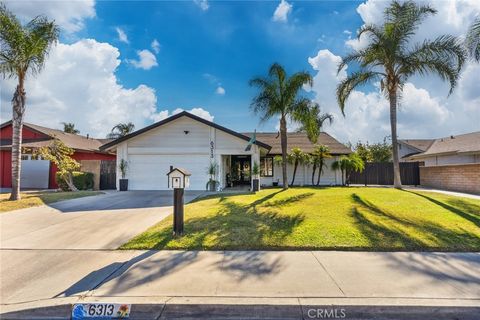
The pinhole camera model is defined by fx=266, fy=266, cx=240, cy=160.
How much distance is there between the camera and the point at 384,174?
69.7 ft

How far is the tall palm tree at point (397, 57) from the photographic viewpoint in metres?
12.9

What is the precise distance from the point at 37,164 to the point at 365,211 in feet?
67.5

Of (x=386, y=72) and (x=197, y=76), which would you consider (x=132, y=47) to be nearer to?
(x=197, y=76)

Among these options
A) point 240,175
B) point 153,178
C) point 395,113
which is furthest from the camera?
point 240,175

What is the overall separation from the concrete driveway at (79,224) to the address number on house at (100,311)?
233cm

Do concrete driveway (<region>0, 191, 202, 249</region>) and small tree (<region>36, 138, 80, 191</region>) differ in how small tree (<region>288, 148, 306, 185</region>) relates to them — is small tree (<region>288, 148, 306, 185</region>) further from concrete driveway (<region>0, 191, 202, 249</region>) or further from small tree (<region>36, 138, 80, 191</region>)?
small tree (<region>36, 138, 80, 191</region>)

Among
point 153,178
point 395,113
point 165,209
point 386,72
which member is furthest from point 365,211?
point 153,178

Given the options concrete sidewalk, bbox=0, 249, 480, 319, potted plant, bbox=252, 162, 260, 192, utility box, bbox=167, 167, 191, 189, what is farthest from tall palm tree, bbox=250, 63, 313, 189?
concrete sidewalk, bbox=0, 249, 480, 319

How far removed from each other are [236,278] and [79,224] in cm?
550

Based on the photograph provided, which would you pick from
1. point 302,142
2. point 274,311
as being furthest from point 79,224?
point 302,142

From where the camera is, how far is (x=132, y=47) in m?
12.6

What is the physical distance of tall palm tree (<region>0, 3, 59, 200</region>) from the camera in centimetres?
1091

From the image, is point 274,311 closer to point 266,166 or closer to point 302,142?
point 266,166

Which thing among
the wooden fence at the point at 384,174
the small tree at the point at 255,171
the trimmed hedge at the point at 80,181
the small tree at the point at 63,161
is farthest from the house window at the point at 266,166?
the small tree at the point at 63,161
